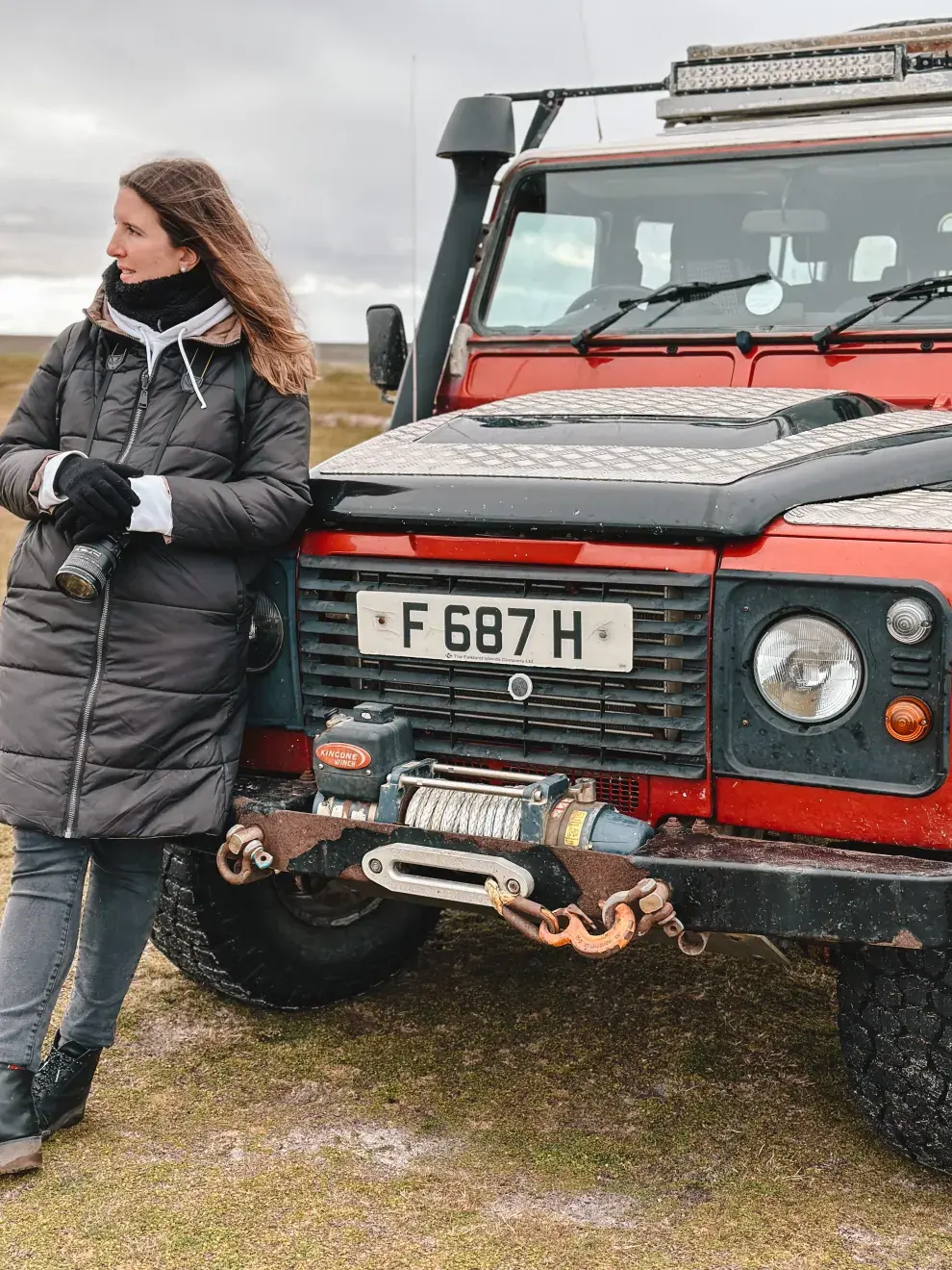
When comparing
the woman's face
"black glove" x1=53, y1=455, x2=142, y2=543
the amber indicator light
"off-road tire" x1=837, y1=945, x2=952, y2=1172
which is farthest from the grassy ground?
the woman's face

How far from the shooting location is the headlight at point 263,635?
10.9 feet

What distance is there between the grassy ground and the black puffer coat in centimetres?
74

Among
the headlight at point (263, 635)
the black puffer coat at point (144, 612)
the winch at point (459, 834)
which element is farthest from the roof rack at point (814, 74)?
the winch at point (459, 834)

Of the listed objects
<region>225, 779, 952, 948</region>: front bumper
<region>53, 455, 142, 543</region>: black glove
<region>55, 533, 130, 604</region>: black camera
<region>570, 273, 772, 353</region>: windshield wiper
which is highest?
<region>570, 273, 772, 353</region>: windshield wiper

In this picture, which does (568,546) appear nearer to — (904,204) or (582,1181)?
(582,1181)

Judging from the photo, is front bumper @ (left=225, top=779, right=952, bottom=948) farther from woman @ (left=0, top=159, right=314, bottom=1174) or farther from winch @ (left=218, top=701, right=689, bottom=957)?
woman @ (left=0, top=159, right=314, bottom=1174)

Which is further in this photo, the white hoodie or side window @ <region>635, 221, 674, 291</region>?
side window @ <region>635, 221, 674, 291</region>

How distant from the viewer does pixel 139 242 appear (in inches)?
125

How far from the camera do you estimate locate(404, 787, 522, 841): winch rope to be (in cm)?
282

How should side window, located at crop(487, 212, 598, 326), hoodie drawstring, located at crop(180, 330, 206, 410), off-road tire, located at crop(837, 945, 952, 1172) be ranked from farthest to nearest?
1. side window, located at crop(487, 212, 598, 326)
2. hoodie drawstring, located at crop(180, 330, 206, 410)
3. off-road tire, located at crop(837, 945, 952, 1172)

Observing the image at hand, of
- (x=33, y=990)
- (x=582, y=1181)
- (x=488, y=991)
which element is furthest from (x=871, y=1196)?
(x=33, y=990)

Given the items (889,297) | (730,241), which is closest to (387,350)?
(730,241)

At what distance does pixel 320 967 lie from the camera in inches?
154

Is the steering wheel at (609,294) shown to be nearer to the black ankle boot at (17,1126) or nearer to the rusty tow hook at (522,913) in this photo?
the rusty tow hook at (522,913)
